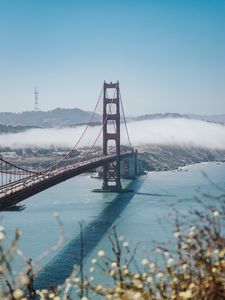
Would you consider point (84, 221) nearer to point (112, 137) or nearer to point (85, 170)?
point (85, 170)

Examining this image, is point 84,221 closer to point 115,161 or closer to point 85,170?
point 85,170

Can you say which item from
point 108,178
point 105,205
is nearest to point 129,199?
point 105,205

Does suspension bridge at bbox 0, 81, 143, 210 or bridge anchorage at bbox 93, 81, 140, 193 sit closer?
suspension bridge at bbox 0, 81, 143, 210

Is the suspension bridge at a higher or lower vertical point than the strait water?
higher

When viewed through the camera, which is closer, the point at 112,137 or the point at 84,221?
the point at 84,221

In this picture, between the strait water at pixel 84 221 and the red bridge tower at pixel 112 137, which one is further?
the red bridge tower at pixel 112 137

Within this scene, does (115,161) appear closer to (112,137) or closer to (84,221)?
(112,137)

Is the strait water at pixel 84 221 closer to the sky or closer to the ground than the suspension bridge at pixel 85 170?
closer to the ground

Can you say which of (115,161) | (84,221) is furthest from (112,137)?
(84,221)

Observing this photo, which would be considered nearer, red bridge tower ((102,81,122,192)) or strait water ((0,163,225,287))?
strait water ((0,163,225,287))

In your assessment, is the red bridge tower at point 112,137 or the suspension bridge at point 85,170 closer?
the suspension bridge at point 85,170

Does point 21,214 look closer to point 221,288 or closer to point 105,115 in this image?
point 105,115
